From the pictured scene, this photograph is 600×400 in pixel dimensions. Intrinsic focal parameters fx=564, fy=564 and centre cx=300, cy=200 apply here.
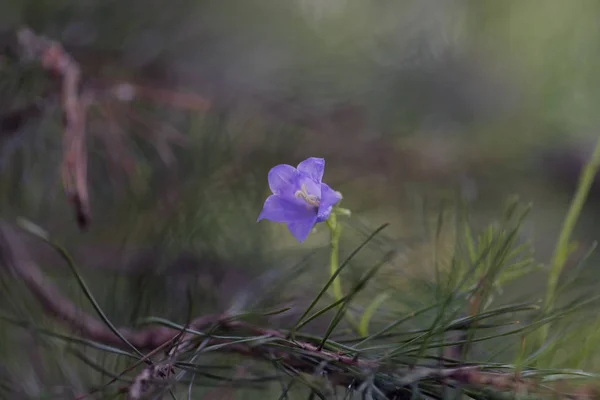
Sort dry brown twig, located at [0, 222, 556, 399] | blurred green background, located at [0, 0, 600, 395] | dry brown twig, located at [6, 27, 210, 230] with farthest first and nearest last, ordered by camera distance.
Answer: blurred green background, located at [0, 0, 600, 395]
dry brown twig, located at [6, 27, 210, 230]
dry brown twig, located at [0, 222, 556, 399]

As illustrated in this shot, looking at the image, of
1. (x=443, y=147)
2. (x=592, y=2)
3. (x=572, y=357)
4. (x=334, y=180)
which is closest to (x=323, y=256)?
(x=334, y=180)

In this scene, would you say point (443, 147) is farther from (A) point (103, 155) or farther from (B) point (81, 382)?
(B) point (81, 382)

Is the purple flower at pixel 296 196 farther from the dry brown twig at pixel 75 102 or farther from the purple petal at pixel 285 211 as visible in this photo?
the dry brown twig at pixel 75 102

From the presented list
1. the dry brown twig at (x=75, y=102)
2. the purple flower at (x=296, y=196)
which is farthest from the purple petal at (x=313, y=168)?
the dry brown twig at (x=75, y=102)

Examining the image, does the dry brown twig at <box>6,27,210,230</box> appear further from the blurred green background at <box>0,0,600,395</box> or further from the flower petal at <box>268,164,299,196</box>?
the flower petal at <box>268,164,299,196</box>

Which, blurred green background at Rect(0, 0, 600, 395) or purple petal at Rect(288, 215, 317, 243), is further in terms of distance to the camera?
blurred green background at Rect(0, 0, 600, 395)

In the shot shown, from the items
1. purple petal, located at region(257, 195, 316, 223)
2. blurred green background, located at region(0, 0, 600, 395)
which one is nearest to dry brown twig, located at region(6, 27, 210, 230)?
blurred green background, located at region(0, 0, 600, 395)

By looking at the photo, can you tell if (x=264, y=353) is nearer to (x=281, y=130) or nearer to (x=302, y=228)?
(x=302, y=228)

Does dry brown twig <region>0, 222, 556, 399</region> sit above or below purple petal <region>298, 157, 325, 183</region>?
below
